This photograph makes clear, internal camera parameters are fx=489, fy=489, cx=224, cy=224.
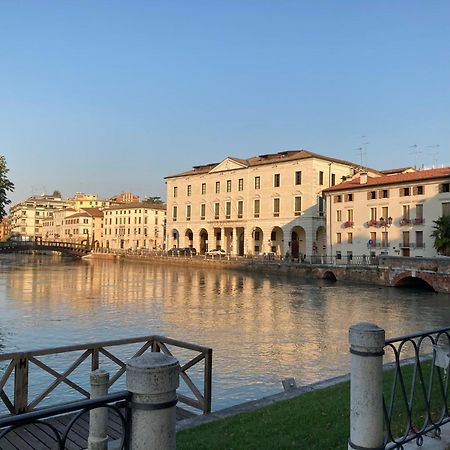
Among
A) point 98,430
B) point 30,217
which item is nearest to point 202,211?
point 98,430

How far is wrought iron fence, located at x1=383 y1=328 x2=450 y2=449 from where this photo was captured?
489cm

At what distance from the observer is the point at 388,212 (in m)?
52.1

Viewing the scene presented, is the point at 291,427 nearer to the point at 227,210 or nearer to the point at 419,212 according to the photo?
the point at 419,212

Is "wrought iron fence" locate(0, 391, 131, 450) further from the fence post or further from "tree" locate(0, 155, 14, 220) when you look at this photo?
"tree" locate(0, 155, 14, 220)

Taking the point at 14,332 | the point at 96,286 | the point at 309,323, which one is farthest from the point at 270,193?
the point at 14,332

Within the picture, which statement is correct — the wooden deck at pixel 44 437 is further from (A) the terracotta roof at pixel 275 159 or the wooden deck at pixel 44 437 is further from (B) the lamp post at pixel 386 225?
(A) the terracotta roof at pixel 275 159

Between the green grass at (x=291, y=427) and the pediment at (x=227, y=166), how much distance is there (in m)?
70.8

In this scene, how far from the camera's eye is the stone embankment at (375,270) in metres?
40.1

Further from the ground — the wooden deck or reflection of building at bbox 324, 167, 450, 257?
reflection of building at bbox 324, 167, 450, 257

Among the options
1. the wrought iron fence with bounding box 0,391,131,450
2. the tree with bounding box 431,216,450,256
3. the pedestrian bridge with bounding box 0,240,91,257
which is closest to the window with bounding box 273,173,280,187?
the tree with bounding box 431,216,450,256

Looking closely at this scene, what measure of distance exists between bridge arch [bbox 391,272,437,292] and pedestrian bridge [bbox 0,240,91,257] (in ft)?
221

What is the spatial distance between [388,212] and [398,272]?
10691 mm

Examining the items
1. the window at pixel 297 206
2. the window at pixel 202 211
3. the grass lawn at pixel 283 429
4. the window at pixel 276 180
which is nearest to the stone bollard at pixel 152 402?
the grass lawn at pixel 283 429

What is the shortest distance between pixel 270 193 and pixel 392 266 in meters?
31.6
